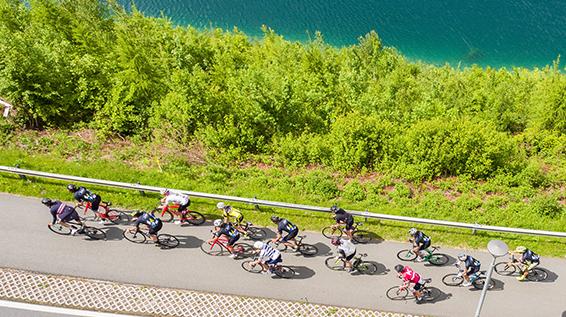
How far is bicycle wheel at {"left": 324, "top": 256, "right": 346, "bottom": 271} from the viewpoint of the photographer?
16.4 m

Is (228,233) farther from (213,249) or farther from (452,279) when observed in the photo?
(452,279)

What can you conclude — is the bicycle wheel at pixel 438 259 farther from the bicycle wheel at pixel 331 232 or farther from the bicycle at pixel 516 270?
the bicycle wheel at pixel 331 232

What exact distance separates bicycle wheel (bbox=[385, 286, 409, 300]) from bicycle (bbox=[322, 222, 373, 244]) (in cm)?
230

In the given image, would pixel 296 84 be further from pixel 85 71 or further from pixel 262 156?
pixel 85 71

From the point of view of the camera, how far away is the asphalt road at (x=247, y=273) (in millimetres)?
15539

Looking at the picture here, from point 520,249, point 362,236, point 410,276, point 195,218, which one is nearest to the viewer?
point 410,276

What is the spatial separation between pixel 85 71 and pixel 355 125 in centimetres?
1300

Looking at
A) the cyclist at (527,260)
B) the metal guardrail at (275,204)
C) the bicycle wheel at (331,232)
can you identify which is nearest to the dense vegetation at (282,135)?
the metal guardrail at (275,204)

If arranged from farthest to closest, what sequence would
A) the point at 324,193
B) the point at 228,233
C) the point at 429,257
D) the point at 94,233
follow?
the point at 324,193 → the point at 94,233 → the point at 429,257 → the point at 228,233

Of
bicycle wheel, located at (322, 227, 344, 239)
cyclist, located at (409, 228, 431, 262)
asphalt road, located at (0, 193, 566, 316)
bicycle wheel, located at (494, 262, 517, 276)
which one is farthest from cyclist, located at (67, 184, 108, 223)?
bicycle wheel, located at (494, 262, 517, 276)

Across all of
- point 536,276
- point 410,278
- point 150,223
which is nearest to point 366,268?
point 410,278

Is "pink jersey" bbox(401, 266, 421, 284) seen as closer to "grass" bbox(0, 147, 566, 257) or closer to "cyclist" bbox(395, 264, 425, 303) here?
"cyclist" bbox(395, 264, 425, 303)

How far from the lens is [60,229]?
17.0 m

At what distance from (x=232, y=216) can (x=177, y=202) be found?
200 centimetres
